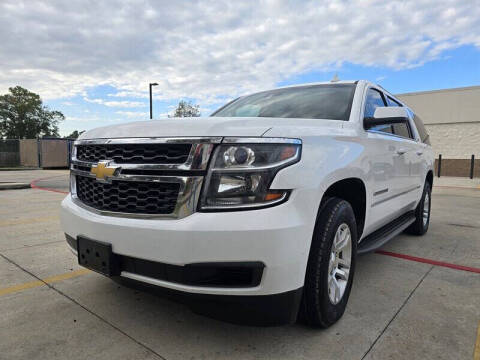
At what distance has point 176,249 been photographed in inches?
71.7

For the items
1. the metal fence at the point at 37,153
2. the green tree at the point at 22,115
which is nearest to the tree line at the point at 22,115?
the green tree at the point at 22,115

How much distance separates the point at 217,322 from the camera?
7.92ft

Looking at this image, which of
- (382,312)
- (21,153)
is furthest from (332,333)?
(21,153)

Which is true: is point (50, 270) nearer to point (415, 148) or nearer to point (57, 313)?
point (57, 313)

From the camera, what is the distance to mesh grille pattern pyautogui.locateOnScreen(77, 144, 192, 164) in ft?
6.42

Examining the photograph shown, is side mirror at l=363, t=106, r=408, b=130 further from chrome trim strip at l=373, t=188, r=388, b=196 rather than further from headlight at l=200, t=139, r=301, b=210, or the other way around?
headlight at l=200, t=139, r=301, b=210

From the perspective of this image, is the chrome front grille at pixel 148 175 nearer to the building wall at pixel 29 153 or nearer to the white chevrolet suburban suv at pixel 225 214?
the white chevrolet suburban suv at pixel 225 214

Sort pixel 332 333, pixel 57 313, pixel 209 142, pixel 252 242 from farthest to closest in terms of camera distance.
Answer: pixel 57 313 < pixel 332 333 < pixel 209 142 < pixel 252 242

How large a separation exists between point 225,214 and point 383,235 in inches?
85.2

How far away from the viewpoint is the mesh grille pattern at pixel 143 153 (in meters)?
1.96

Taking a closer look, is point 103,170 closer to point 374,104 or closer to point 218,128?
point 218,128

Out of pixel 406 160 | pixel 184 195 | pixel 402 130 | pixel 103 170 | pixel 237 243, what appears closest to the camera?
pixel 237 243

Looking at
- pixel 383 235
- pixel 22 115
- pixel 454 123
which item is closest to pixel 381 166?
pixel 383 235

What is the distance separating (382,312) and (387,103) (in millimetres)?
2398
